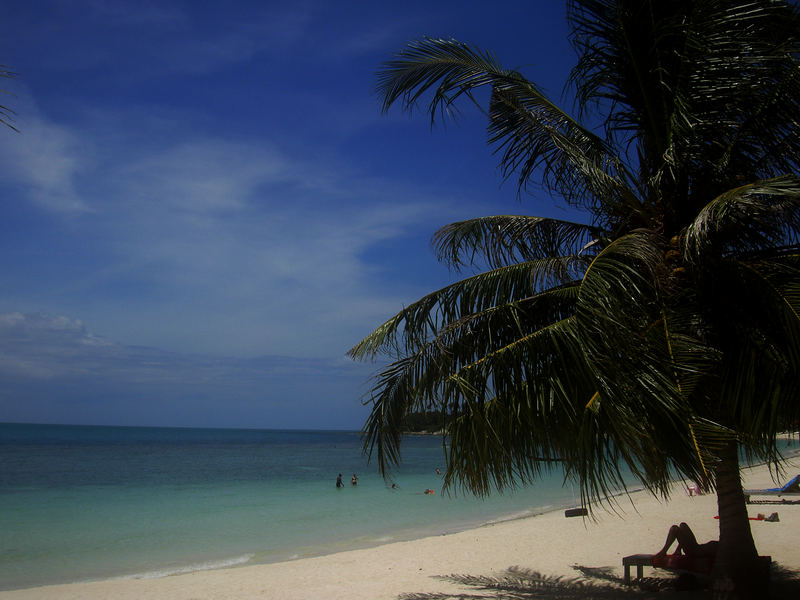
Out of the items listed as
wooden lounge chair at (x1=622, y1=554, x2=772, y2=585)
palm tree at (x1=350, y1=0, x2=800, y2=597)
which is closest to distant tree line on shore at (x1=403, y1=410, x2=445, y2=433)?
palm tree at (x1=350, y1=0, x2=800, y2=597)

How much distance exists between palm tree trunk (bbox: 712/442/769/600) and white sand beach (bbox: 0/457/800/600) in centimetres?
228

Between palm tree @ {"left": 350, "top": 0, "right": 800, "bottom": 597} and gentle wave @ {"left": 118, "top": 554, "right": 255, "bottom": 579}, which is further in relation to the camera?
gentle wave @ {"left": 118, "top": 554, "right": 255, "bottom": 579}

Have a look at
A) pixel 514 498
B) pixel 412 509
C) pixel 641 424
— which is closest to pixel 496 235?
pixel 641 424

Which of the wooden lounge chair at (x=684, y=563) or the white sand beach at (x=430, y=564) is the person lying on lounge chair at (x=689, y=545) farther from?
the white sand beach at (x=430, y=564)

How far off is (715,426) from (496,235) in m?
3.06

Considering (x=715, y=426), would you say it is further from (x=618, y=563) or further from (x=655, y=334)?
(x=618, y=563)

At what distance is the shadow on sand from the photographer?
5793mm

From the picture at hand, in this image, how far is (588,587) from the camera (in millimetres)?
6910

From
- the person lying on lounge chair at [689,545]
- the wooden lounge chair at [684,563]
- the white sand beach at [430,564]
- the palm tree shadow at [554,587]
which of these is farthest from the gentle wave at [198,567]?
the person lying on lounge chair at [689,545]

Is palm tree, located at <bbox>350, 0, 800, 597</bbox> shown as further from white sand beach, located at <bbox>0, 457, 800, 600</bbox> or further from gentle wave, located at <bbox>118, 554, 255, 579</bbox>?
gentle wave, located at <bbox>118, 554, 255, 579</bbox>

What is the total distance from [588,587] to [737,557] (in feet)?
8.03

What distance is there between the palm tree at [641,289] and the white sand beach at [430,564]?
330cm

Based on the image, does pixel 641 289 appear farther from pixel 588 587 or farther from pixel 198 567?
pixel 198 567

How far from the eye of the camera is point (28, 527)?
1614 cm
